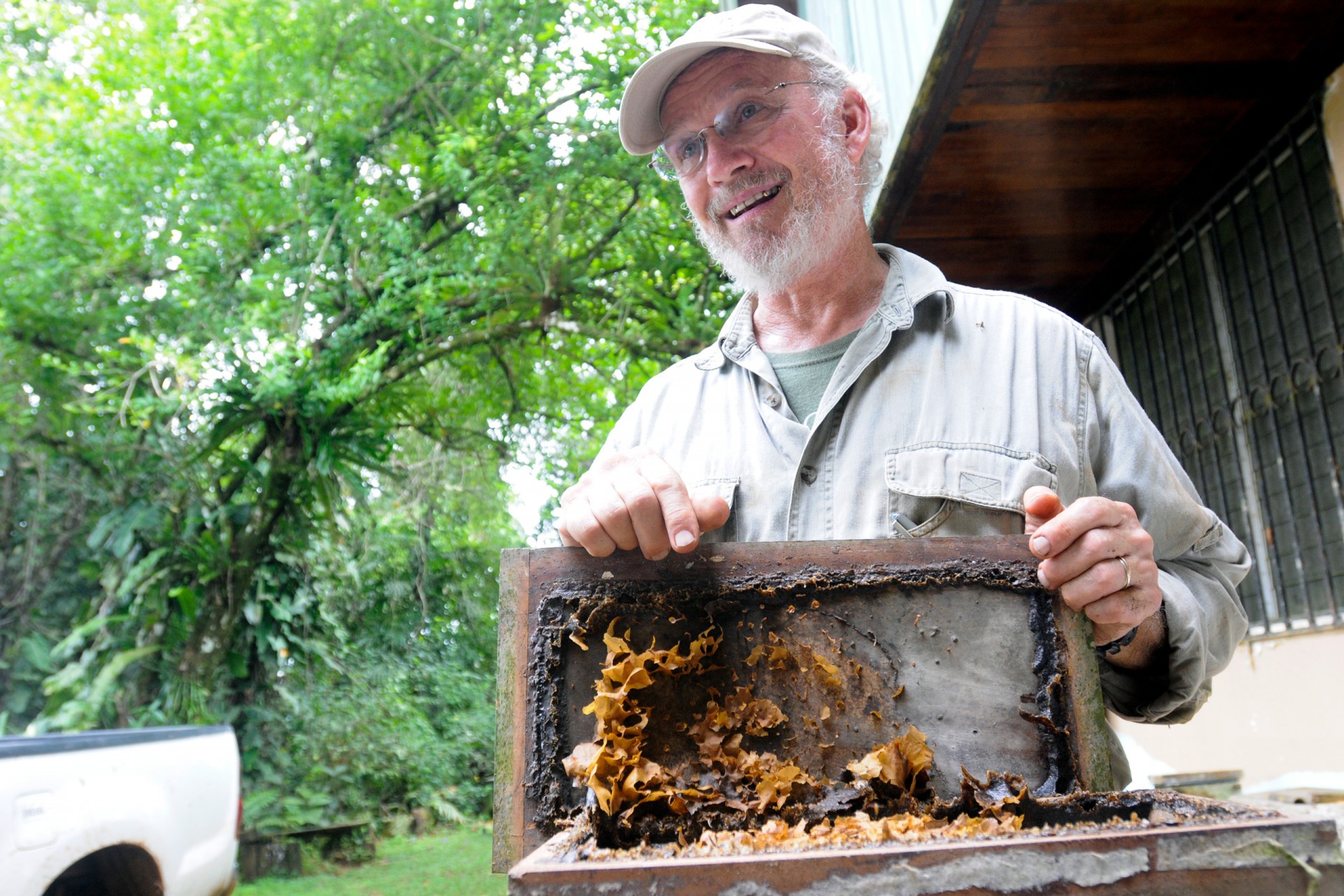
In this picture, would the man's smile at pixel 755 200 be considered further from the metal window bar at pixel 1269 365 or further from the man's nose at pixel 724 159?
the metal window bar at pixel 1269 365

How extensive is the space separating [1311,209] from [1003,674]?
2.88m

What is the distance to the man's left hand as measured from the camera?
3.74ft

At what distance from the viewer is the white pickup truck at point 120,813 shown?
3.19 meters

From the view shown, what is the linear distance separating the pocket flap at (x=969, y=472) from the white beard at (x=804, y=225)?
47 cm

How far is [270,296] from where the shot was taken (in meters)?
6.55

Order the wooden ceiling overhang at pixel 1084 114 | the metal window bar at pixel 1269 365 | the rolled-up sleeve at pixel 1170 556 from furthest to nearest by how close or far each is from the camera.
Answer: the metal window bar at pixel 1269 365, the wooden ceiling overhang at pixel 1084 114, the rolled-up sleeve at pixel 1170 556

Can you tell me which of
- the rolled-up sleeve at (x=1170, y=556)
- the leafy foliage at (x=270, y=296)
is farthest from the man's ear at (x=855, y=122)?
the leafy foliage at (x=270, y=296)

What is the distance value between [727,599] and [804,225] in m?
0.88

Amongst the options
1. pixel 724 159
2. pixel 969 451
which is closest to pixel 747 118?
pixel 724 159

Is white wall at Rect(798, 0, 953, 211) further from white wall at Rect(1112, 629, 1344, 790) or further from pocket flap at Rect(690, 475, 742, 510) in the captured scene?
white wall at Rect(1112, 629, 1344, 790)

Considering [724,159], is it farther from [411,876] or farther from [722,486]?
[411,876]

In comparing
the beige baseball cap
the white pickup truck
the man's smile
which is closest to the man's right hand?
the man's smile

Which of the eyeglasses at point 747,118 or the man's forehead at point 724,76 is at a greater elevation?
the man's forehead at point 724,76

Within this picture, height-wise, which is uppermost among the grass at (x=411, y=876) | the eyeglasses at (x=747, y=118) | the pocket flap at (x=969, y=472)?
the eyeglasses at (x=747, y=118)
